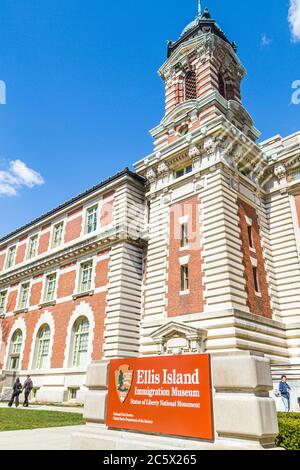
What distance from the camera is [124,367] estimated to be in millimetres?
8266

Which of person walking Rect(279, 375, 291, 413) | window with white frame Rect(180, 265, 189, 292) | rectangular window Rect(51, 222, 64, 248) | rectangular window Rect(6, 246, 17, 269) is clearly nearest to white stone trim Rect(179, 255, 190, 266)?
window with white frame Rect(180, 265, 189, 292)

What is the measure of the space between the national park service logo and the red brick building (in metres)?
10.3

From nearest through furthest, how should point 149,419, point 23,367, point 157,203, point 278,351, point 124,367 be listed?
point 149,419
point 124,367
point 278,351
point 157,203
point 23,367

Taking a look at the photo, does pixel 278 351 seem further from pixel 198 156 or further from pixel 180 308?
pixel 198 156

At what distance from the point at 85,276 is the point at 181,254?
29.6ft

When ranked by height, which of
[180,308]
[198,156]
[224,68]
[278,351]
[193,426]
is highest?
[224,68]

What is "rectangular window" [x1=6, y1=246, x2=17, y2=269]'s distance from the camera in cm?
3703

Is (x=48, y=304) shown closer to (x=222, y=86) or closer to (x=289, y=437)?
(x=289, y=437)

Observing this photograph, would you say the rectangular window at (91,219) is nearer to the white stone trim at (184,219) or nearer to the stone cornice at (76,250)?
the stone cornice at (76,250)

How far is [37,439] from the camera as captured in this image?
9.09 m

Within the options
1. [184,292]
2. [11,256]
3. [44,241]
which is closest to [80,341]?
[184,292]

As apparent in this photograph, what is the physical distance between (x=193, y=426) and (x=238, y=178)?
1934cm

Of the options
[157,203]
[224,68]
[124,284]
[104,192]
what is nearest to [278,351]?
[124,284]

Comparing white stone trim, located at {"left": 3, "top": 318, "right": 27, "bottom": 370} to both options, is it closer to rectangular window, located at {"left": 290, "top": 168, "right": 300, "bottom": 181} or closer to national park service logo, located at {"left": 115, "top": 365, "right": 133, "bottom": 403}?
national park service logo, located at {"left": 115, "top": 365, "right": 133, "bottom": 403}
